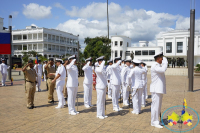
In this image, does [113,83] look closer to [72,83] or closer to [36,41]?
[72,83]

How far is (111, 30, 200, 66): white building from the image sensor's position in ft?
187

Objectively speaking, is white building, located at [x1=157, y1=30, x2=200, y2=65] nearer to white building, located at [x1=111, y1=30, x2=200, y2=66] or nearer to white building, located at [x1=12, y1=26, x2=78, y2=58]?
white building, located at [x1=111, y1=30, x2=200, y2=66]

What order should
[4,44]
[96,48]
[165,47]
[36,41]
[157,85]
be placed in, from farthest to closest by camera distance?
[36,41] < [165,47] < [96,48] < [4,44] < [157,85]

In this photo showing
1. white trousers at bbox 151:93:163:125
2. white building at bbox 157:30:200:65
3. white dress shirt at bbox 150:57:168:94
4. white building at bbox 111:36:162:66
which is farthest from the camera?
Result: white building at bbox 111:36:162:66

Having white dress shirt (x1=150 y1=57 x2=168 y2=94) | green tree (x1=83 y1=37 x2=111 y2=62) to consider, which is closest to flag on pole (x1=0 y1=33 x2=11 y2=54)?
white dress shirt (x1=150 y1=57 x2=168 y2=94)

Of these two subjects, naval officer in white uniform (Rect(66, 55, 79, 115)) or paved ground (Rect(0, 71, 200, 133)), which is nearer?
paved ground (Rect(0, 71, 200, 133))

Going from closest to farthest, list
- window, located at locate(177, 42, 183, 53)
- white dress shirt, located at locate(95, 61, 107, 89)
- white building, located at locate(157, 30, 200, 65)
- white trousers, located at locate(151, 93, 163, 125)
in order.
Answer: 1. white trousers, located at locate(151, 93, 163, 125)
2. white dress shirt, located at locate(95, 61, 107, 89)
3. white building, located at locate(157, 30, 200, 65)
4. window, located at locate(177, 42, 183, 53)

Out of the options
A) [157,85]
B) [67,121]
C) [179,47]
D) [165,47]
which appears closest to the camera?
[157,85]

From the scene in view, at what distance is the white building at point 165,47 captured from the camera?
57.0 m

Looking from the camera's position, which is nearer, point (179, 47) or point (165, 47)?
point (179, 47)

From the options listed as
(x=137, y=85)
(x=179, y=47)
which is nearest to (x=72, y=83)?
(x=137, y=85)

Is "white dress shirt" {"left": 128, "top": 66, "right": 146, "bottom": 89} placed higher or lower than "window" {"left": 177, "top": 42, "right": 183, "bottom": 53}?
lower

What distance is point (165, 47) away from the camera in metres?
59.5

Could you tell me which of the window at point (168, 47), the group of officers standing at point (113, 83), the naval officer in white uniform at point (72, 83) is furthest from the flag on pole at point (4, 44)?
the window at point (168, 47)
